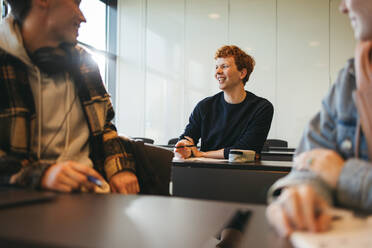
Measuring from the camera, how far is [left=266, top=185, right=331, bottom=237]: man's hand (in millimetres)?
496

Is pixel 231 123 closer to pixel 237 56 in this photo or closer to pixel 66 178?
pixel 237 56

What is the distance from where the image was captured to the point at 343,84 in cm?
75

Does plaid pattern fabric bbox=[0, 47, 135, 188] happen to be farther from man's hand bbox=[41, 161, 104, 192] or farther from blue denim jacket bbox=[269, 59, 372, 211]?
blue denim jacket bbox=[269, 59, 372, 211]

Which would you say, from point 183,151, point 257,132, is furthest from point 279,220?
point 257,132

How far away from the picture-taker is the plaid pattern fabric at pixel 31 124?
96 cm

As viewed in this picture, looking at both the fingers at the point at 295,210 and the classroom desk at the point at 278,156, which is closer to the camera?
the fingers at the point at 295,210

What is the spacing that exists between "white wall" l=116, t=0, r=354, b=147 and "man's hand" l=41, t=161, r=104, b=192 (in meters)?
5.01

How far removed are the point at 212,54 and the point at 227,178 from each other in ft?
14.8

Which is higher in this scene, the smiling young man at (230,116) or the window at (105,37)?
the window at (105,37)

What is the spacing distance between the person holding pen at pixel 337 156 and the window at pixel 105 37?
18.7ft

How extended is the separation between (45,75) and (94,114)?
9.1 inches

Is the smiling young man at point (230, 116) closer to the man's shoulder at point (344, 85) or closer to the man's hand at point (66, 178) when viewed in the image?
the man's hand at point (66, 178)

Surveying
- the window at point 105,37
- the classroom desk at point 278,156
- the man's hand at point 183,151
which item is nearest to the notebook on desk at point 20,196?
the man's hand at point 183,151

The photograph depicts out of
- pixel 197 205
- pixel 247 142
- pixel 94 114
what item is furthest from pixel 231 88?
pixel 197 205
